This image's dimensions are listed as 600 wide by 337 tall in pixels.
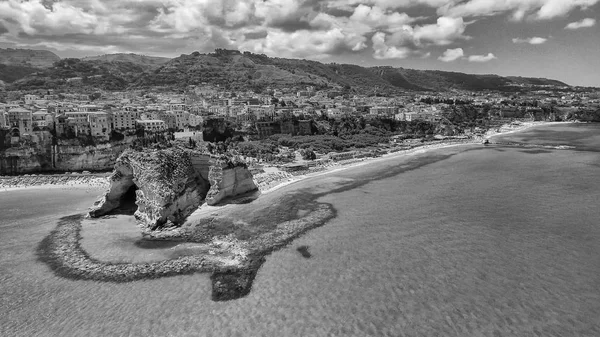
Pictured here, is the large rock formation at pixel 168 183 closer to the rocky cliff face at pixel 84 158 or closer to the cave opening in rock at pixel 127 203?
the cave opening in rock at pixel 127 203

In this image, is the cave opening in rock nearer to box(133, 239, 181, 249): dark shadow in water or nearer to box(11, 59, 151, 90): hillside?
box(133, 239, 181, 249): dark shadow in water

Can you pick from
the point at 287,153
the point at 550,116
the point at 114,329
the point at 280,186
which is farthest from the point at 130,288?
the point at 550,116

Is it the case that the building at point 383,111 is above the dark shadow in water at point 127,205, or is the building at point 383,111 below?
above

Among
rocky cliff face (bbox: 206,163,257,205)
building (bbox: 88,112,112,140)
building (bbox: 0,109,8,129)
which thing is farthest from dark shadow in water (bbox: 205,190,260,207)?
building (bbox: 0,109,8,129)

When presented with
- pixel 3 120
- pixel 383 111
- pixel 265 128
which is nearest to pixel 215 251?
pixel 3 120

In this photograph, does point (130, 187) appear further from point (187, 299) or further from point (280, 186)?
point (187, 299)

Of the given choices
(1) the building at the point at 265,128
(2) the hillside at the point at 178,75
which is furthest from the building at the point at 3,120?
(2) the hillside at the point at 178,75

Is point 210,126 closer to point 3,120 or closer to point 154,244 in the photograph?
point 3,120
